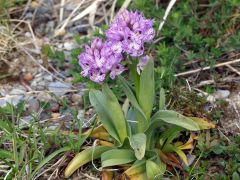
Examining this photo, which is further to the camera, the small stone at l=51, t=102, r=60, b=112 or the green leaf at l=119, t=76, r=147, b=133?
the small stone at l=51, t=102, r=60, b=112

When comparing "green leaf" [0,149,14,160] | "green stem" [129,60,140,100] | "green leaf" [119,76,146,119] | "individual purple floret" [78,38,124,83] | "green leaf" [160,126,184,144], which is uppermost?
"individual purple floret" [78,38,124,83]

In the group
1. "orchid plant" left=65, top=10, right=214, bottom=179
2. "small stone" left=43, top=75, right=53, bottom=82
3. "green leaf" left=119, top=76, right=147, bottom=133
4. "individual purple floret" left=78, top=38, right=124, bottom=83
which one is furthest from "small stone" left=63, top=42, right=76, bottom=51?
"individual purple floret" left=78, top=38, right=124, bottom=83

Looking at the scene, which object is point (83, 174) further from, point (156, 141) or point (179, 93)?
point (179, 93)

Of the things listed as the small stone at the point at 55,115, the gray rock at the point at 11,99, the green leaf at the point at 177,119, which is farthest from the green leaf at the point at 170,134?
the gray rock at the point at 11,99

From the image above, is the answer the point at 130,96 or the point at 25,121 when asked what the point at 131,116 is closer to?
the point at 130,96

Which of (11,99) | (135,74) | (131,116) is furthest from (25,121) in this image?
(135,74)

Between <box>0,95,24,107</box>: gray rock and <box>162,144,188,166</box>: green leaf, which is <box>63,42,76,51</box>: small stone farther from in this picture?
<box>162,144,188,166</box>: green leaf

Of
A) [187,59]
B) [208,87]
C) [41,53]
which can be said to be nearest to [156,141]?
[208,87]
